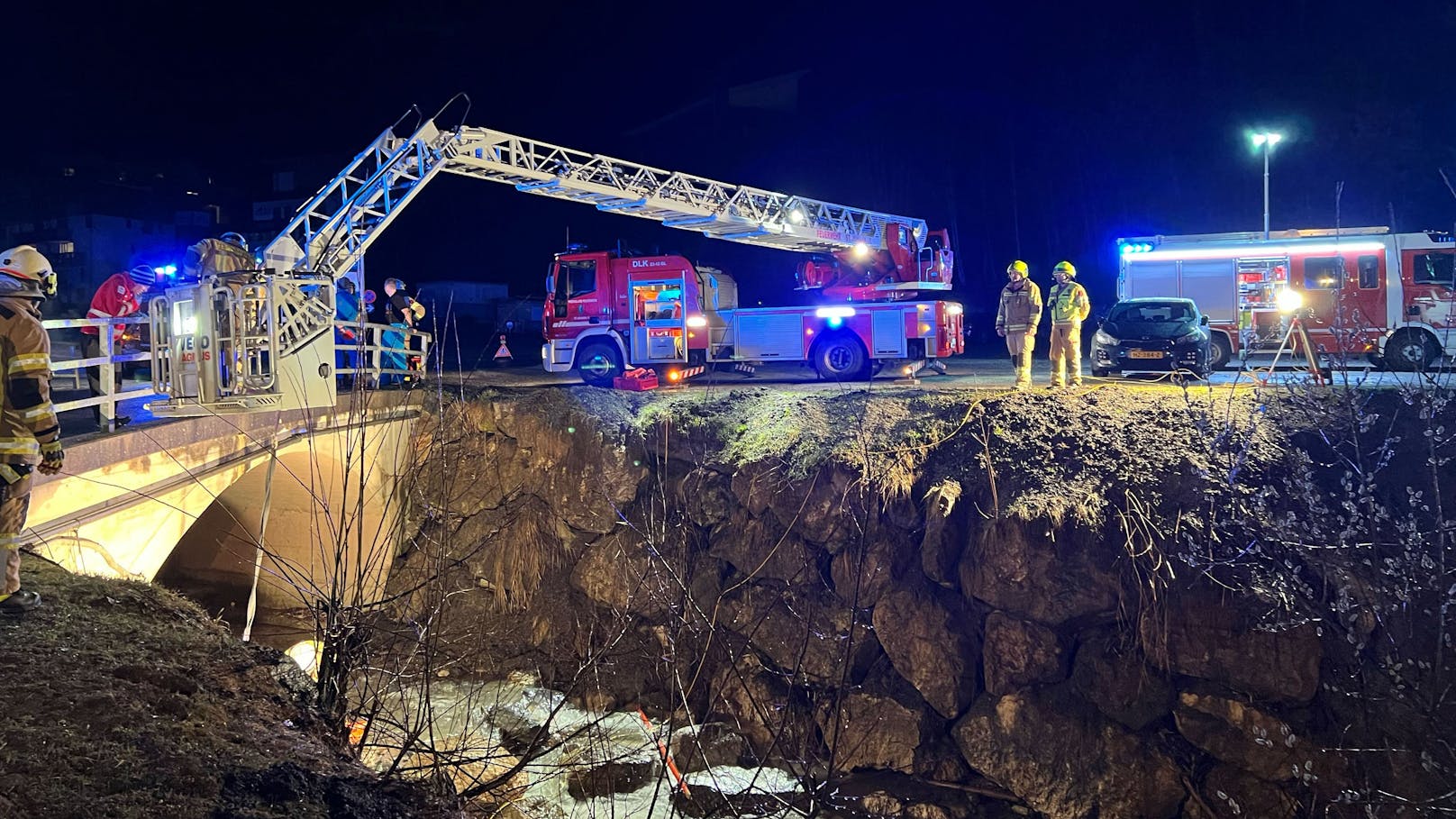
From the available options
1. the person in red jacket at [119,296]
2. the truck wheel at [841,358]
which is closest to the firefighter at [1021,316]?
the truck wheel at [841,358]

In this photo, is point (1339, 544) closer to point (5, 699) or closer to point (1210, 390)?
point (1210, 390)

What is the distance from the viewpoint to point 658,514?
11695 millimetres

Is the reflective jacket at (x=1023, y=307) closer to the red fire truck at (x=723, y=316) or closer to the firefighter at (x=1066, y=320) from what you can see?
the firefighter at (x=1066, y=320)

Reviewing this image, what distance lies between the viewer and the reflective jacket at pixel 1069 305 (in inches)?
460

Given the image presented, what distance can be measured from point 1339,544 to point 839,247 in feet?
30.8

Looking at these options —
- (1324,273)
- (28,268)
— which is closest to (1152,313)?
(1324,273)

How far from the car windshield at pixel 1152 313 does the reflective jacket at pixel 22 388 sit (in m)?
13.5

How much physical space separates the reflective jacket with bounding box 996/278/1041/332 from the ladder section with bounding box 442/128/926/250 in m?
4.37

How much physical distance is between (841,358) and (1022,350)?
359cm

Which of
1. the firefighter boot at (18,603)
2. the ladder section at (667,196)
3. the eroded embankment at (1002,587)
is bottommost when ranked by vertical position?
the eroded embankment at (1002,587)

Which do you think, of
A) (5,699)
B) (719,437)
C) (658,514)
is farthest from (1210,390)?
(5,699)

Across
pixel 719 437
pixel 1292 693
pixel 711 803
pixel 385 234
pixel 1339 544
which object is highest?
pixel 385 234

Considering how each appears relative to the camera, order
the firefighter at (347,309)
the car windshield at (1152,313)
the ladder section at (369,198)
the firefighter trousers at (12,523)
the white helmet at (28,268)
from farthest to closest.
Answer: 1. the car windshield at (1152,313)
2. the firefighter at (347,309)
3. the ladder section at (369,198)
4. the white helmet at (28,268)
5. the firefighter trousers at (12,523)

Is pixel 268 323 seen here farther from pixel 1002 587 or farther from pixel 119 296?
pixel 1002 587
